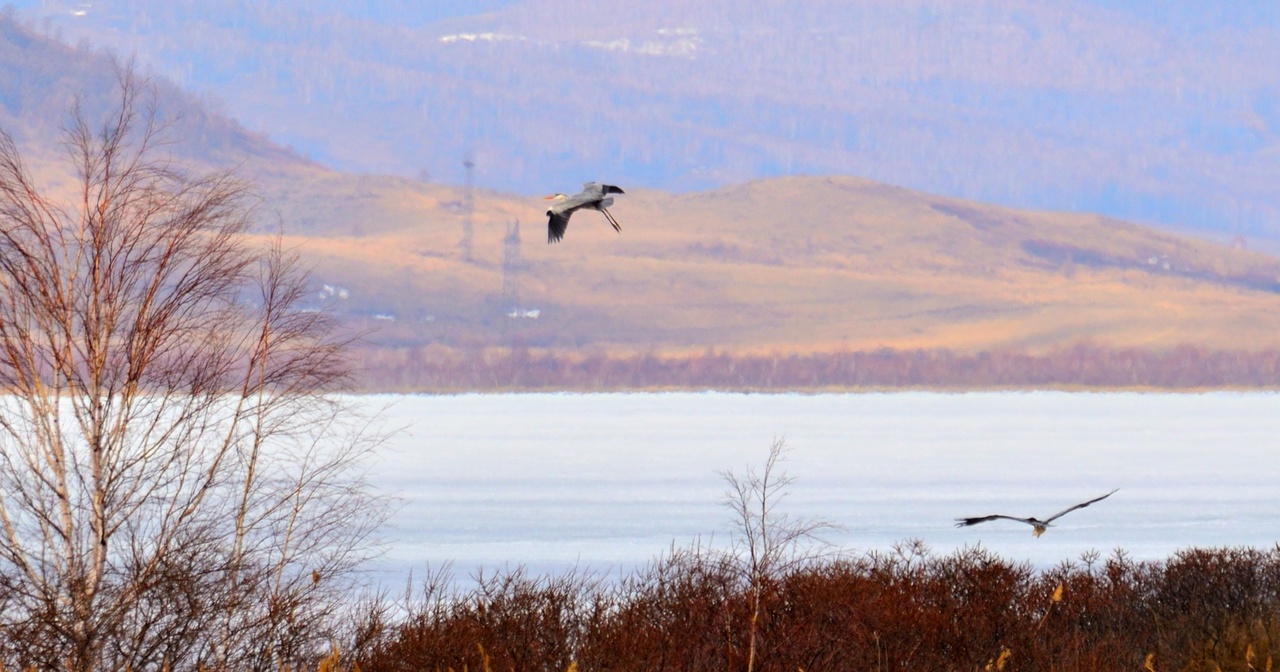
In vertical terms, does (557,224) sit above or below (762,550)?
above

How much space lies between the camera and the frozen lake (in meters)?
38.4

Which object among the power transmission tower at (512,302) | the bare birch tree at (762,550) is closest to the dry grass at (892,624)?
the bare birch tree at (762,550)

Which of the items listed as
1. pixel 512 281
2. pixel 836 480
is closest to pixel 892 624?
pixel 836 480

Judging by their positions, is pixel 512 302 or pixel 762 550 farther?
pixel 512 302

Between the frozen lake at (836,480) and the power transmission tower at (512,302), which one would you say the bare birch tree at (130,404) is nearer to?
the frozen lake at (836,480)

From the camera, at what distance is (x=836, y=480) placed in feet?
196

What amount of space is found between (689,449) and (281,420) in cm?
6194

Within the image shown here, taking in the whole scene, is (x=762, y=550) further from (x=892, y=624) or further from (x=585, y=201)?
(x=585, y=201)

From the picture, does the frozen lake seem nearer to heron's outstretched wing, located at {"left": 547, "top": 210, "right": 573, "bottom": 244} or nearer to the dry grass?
the dry grass

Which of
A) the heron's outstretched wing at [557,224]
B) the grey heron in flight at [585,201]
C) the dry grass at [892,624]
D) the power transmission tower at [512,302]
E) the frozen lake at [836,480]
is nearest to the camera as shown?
the grey heron in flight at [585,201]

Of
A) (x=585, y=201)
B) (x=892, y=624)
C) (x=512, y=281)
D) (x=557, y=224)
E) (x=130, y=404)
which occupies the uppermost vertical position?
(x=512, y=281)

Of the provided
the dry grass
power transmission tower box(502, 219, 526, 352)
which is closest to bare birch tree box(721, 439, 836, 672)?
the dry grass

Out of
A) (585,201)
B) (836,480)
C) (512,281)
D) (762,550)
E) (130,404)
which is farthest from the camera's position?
(512,281)

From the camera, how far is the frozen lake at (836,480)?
126ft
